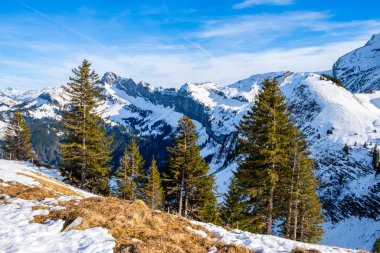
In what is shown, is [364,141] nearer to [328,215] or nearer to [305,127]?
[305,127]

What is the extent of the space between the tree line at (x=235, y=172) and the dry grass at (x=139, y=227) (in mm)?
10490

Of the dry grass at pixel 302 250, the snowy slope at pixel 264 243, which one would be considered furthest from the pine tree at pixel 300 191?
the dry grass at pixel 302 250

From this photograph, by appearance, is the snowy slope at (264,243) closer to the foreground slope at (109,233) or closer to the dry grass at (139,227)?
the foreground slope at (109,233)

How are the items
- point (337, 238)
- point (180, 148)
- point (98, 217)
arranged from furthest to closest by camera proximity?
1. point (337, 238)
2. point (180, 148)
3. point (98, 217)

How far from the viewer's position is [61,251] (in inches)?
353

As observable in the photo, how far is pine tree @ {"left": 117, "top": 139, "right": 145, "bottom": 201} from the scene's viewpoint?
44.2m

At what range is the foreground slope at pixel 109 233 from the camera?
376 inches

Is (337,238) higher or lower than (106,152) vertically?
lower

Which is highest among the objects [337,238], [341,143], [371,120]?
[371,120]

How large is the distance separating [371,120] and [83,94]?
15491 centimetres

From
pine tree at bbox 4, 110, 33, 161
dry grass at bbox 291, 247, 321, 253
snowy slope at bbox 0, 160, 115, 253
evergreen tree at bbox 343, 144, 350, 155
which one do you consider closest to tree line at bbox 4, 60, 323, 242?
dry grass at bbox 291, 247, 321, 253

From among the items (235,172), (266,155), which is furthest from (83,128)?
(266,155)

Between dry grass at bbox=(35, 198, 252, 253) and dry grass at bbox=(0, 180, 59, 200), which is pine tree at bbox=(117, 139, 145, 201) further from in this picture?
dry grass at bbox=(35, 198, 252, 253)

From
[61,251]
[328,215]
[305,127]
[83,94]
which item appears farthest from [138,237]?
[305,127]
